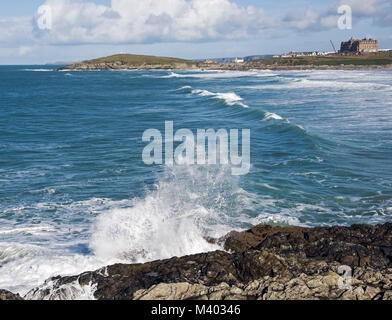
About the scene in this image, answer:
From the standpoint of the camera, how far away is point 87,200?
1775cm

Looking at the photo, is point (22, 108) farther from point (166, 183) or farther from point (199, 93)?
point (166, 183)

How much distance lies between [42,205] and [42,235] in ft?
10.3

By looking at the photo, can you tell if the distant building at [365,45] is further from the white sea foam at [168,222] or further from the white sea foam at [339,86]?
the white sea foam at [168,222]

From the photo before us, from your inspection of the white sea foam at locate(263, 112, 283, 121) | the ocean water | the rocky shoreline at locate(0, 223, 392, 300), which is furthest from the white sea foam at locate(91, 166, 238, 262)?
the white sea foam at locate(263, 112, 283, 121)

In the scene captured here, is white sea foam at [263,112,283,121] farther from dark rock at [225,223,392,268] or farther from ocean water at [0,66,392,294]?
dark rock at [225,223,392,268]

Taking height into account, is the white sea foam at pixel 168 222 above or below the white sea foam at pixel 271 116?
below

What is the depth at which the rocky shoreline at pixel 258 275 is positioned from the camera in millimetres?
8914

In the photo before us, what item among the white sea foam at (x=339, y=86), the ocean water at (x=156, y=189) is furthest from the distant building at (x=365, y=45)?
the ocean water at (x=156, y=189)

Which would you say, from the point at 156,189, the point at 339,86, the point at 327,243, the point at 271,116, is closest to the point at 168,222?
the point at 156,189

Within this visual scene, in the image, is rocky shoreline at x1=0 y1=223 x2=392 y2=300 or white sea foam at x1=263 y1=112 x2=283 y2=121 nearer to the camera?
rocky shoreline at x1=0 y1=223 x2=392 y2=300

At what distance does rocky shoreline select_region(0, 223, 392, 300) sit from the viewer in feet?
29.2

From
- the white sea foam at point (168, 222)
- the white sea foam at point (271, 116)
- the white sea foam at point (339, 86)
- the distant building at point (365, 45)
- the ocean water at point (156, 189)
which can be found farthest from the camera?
the distant building at point (365, 45)

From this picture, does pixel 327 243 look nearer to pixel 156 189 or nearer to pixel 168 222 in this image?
pixel 168 222

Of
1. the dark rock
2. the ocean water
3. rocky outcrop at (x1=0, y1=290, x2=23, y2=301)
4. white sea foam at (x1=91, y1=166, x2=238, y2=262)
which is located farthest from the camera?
the ocean water
